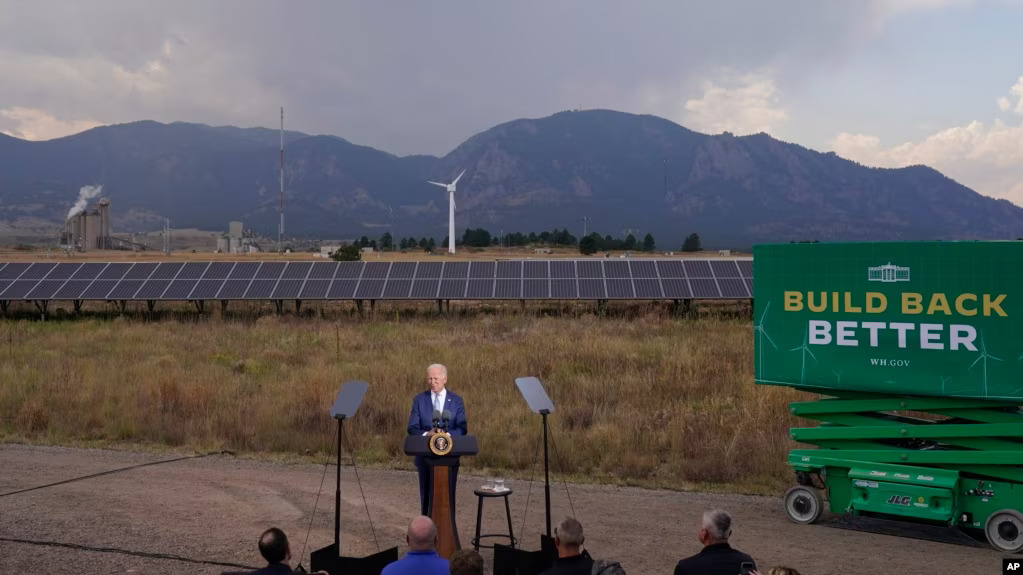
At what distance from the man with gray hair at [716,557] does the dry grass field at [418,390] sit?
6.14 m

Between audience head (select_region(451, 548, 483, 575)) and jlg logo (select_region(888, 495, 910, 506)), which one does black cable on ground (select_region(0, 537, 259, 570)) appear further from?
jlg logo (select_region(888, 495, 910, 506))

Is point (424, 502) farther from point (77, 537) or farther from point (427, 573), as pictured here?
point (77, 537)

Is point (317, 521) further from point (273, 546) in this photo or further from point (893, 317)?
point (893, 317)

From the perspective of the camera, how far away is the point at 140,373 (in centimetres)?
2014

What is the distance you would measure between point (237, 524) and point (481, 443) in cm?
484

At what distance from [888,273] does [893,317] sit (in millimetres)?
509

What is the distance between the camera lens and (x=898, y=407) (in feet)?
34.1

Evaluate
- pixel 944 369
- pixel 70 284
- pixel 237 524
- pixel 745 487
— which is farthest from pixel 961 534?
pixel 70 284

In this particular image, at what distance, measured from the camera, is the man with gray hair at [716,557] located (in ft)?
20.6

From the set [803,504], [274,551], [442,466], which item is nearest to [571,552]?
[274,551]

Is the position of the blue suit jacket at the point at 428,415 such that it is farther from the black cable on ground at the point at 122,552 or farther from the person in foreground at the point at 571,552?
the person in foreground at the point at 571,552

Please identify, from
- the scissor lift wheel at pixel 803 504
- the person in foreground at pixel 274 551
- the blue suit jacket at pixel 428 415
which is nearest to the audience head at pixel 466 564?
the person in foreground at pixel 274 551

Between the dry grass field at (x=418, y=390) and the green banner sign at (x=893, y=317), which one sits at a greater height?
the green banner sign at (x=893, y=317)

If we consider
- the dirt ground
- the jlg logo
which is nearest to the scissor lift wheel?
the dirt ground
